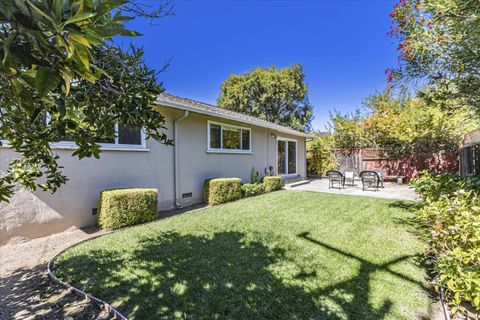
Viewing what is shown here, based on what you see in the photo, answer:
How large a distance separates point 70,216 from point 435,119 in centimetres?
1713

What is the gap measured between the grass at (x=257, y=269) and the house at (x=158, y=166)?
1.56 metres

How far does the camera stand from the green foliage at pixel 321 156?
1855 centimetres

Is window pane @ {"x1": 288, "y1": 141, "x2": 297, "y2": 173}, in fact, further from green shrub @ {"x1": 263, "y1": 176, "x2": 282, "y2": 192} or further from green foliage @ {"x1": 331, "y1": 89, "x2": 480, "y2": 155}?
green shrub @ {"x1": 263, "y1": 176, "x2": 282, "y2": 192}

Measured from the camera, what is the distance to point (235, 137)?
11.3 meters

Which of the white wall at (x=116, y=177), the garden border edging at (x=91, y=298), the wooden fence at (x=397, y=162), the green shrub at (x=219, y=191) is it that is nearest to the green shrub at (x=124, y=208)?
the white wall at (x=116, y=177)

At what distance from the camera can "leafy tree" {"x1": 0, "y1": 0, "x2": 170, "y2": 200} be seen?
91 centimetres

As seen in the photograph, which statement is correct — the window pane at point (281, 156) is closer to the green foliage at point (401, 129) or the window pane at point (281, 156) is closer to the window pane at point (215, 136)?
the green foliage at point (401, 129)

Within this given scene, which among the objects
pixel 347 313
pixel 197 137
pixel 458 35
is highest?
pixel 458 35

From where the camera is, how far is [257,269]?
3.70 meters

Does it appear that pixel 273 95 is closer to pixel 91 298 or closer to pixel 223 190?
pixel 223 190

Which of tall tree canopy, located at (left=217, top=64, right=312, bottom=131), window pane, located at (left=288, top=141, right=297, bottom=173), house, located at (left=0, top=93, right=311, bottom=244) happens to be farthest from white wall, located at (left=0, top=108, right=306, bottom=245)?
tall tree canopy, located at (left=217, top=64, right=312, bottom=131)

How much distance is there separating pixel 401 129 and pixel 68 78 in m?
16.8

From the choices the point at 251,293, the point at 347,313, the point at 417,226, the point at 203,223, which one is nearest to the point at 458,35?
the point at 417,226

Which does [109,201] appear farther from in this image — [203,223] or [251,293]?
[251,293]
